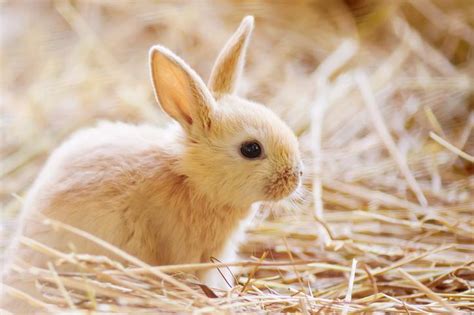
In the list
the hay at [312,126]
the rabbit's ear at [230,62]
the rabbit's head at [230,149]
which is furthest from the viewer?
the rabbit's ear at [230,62]

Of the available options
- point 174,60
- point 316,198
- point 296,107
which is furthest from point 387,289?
point 296,107

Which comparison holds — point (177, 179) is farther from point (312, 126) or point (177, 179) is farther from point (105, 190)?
→ point (312, 126)

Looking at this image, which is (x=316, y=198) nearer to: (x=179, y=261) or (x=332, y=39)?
(x=179, y=261)

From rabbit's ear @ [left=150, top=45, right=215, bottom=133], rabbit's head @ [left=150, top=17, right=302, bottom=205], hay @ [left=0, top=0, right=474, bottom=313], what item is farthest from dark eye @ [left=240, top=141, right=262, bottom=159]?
hay @ [left=0, top=0, right=474, bottom=313]

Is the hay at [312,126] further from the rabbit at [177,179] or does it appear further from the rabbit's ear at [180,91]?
the rabbit's ear at [180,91]

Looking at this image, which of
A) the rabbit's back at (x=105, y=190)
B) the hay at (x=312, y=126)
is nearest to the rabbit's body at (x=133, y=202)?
the rabbit's back at (x=105, y=190)

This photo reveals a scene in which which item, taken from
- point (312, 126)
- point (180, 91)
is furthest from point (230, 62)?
point (312, 126)

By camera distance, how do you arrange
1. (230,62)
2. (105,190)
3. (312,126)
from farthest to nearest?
1. (312,126)
2. (230,62)
3. (105,190)
